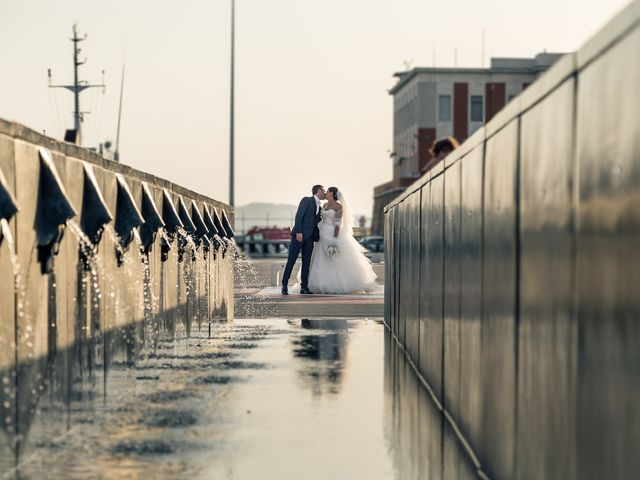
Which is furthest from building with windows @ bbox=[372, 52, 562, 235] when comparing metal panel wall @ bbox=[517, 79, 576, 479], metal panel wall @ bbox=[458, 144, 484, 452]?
metal panel wall @ bbox=[517, 79, 576, 479]

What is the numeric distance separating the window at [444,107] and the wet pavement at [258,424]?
99.8m

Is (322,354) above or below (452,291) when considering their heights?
below

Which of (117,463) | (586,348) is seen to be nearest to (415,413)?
(117,463)

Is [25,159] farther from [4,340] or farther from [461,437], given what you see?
[461,437]

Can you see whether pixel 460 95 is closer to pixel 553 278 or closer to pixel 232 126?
pixel 232 126

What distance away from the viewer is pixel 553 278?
5.15 m

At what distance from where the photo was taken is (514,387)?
6152 millimetres

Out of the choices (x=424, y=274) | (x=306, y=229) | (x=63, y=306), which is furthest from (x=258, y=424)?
(x=306, y=229)

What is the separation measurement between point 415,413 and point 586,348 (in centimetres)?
497

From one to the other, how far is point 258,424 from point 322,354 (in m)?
5.84

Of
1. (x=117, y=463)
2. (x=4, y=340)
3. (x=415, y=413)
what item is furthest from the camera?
(x=415, y=413)

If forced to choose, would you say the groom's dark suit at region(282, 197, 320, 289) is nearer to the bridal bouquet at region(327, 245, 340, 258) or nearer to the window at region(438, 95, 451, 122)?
the bridal bouquet at region(327, 245, 340, 258)

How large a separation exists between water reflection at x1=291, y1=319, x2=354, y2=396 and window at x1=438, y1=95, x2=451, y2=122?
308ft

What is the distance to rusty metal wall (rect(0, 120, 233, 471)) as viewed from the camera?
25.7 feet
